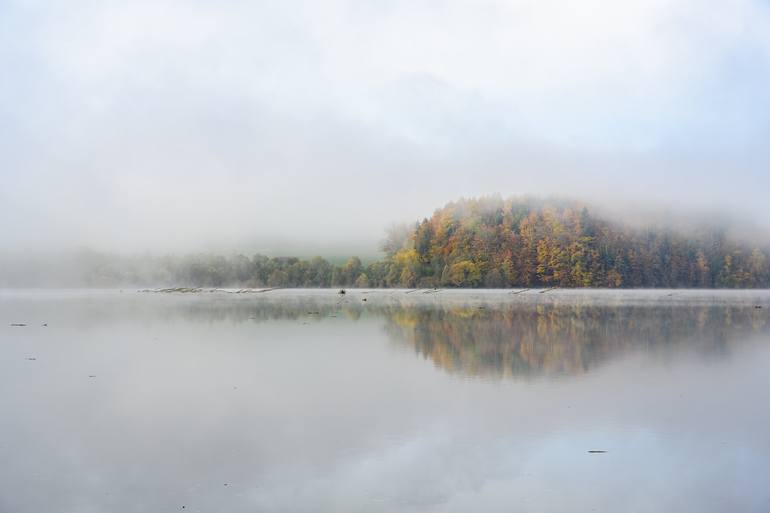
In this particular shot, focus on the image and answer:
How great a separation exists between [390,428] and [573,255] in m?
79.5

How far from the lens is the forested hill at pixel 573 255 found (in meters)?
85.7

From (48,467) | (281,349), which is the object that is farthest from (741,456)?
(281,349)

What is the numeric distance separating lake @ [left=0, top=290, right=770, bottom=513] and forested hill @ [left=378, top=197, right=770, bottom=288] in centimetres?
6889

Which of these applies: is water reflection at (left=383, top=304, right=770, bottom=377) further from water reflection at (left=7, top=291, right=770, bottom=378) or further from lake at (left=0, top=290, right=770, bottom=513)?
lake at (left=0, top=290, right=770, bottom=513)

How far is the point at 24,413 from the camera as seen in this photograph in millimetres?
10617

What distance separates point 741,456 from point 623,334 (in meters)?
14.4

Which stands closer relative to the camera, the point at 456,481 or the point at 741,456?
the point at 456,481

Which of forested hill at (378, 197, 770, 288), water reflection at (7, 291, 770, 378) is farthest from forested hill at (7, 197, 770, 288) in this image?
water reflection at (7, 291, 770, 378)

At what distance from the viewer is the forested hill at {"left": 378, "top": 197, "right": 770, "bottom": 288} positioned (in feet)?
281

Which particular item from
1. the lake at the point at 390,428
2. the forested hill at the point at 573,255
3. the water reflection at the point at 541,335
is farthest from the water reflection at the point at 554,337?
the forested hill at the point at 573,255

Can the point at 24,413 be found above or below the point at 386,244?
below

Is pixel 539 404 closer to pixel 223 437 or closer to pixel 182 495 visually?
pixel 223 437

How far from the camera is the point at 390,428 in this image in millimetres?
9359

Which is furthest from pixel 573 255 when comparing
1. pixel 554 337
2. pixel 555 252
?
pixel 554 337
